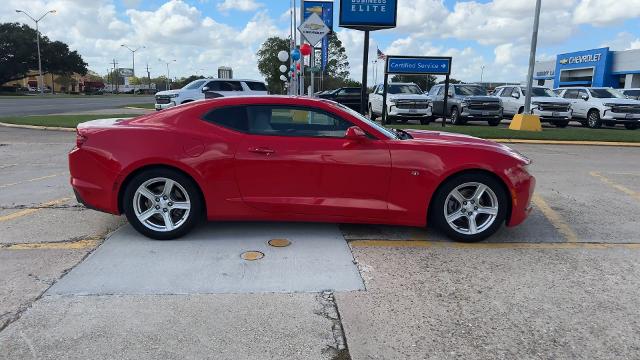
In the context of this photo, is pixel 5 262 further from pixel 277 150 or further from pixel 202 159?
pixel 277 150

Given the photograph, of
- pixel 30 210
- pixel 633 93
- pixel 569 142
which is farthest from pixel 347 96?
pixel 30 210

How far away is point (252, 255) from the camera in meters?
4.39

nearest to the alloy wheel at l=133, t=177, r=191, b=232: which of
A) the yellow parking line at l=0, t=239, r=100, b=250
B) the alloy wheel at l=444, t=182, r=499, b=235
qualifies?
the yellow parking line at l=0, t=239, r=100, b=250

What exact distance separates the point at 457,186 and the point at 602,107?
18717 mm

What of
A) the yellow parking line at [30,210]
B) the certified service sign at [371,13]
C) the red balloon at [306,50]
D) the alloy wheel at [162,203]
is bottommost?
the yellow parking line at [30,210]

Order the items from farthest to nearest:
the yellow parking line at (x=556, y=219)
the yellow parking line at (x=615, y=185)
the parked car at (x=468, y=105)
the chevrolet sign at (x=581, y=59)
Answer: the chevrolet sign at (x=581, y=59) < the parked car at (x=468, y=105) < the yellow parking line at (x=615, y=185) < the yellow parking line at (x=556, y=219)

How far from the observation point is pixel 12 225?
5.19m

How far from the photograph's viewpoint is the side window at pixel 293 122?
15.5ft

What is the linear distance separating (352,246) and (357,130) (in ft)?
3.67

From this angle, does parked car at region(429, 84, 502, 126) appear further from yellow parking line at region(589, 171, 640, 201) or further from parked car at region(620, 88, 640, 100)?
yellow parking line at region(589, 171, 640, 201)

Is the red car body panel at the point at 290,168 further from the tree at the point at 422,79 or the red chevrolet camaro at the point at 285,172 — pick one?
the tree at the point at 422,79

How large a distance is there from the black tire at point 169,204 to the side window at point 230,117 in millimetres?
627

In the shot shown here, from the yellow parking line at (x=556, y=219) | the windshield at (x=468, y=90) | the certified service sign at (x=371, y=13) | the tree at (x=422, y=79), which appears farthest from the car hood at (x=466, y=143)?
the tree at (x=422, y=79)

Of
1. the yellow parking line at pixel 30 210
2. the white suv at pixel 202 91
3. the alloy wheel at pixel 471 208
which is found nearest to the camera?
the alloy wheel at pixel 471 208
